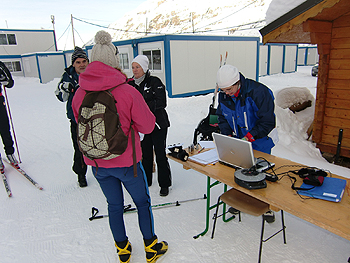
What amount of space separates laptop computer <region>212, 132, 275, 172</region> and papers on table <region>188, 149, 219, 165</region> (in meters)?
0.13

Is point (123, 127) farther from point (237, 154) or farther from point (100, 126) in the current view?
point (237, 154)

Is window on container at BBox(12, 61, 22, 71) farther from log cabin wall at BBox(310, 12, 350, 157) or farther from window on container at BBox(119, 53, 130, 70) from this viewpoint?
log cabin wall at BBox(310, 12, 350, 157)

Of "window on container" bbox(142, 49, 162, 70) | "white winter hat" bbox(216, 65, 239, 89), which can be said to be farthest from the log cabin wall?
"window on container" bbox(142, 49, 162, 70)

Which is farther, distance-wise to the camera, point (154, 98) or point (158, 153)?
point (158, 153)

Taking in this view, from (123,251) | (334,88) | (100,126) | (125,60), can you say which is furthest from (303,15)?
(125,60)

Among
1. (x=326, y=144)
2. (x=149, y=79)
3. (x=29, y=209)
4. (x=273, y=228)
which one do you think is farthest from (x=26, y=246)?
(x=326, y=144)

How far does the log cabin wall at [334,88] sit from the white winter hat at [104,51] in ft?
13.6

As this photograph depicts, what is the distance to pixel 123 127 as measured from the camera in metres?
1.95

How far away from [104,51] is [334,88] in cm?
483

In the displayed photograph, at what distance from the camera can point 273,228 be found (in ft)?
9.22

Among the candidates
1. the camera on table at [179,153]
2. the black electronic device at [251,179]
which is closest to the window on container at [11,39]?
the camera on table at [179,153]

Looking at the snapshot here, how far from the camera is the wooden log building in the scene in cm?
451

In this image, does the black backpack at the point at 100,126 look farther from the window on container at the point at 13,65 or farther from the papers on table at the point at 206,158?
the window on container at the point at 13,65

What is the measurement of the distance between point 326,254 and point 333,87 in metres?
3.77
